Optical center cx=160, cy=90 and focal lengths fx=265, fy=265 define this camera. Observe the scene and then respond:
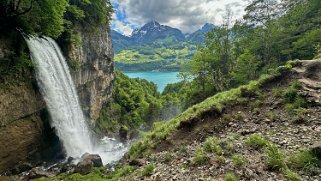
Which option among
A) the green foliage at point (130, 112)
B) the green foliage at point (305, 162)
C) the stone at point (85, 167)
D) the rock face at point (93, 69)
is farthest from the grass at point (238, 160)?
the green foliage at point (130, 112)

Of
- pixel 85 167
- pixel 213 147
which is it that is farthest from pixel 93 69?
pixel 213 147

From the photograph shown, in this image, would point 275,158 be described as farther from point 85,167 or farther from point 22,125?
point 22,125

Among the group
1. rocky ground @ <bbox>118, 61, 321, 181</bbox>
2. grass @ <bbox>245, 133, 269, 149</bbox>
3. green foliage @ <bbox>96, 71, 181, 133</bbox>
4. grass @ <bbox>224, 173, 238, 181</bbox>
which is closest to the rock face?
green foliage @ <bbox>96, 71, 181, 133</bbox>

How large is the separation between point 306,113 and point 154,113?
66693 millimetres

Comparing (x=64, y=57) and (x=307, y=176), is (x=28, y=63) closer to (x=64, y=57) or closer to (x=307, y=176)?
(x=64, y=57)

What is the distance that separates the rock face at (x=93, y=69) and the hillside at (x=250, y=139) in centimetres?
2158

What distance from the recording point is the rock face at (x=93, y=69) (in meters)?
37.5

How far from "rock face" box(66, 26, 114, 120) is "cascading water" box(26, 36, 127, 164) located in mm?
4367

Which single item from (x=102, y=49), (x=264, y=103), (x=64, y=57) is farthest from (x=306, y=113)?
(x=102, y=49)

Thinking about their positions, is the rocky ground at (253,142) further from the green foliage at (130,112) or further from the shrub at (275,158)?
the green foliage at (130,112)

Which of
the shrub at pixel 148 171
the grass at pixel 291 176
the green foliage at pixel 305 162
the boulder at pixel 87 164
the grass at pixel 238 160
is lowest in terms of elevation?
the boulder at pixel 87 164

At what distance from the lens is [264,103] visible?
1625 centimetres

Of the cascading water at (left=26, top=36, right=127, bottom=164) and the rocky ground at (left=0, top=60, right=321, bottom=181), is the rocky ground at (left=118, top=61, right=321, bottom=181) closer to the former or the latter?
the rocky ground at (left=0, top=60, right=321, bottom=181)

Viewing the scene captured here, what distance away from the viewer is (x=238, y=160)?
10367mm
